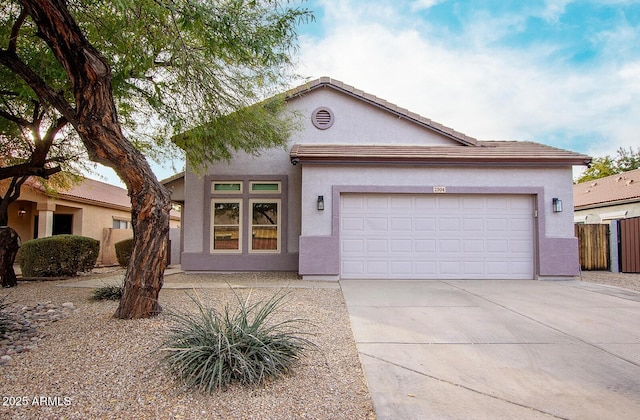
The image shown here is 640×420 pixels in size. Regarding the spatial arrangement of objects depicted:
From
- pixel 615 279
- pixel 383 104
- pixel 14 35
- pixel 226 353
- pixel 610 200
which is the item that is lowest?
pixel 615 279

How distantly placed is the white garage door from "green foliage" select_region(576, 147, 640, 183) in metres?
32.2

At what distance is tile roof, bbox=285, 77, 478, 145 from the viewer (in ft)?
37.4

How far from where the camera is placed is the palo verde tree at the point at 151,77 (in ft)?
16.3

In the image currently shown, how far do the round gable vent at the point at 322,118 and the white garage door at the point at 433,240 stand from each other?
2.95 m

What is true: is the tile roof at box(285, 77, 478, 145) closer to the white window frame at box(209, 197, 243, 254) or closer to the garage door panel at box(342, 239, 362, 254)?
the white window frame at box(209, 197, 243, 254)

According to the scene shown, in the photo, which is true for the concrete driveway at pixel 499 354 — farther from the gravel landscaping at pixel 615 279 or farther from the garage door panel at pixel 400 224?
the garage door panel at pixel 400 224

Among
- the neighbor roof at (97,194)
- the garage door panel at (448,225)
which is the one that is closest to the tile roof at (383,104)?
the garage door panel at (448,225)

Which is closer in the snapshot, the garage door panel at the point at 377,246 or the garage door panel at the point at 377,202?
the garage door panel at the point at 377,246

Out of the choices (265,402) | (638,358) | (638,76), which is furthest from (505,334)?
(638,76)

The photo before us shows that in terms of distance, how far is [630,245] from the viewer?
12086 millimetres

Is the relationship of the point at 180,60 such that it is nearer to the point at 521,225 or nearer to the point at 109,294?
the point at 109,294

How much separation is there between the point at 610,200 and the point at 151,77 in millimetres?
18953

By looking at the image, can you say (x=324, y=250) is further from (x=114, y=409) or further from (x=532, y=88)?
(x=532, y=88)

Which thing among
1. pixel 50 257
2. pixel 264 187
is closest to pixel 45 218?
pixel 50 257
